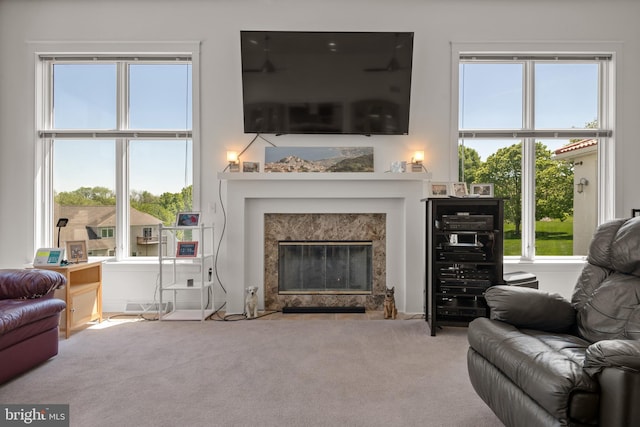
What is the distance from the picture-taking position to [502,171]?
426 cm

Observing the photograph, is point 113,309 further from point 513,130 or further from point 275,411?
point 513,130

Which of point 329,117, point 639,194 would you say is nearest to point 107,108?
point 329,117

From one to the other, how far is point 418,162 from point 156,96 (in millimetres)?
3100

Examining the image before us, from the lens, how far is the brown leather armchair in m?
2.31

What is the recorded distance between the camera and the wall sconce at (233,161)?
399 cm

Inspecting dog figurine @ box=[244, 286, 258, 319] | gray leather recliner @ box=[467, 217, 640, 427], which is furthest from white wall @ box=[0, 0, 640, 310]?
gray leather recliner @ box=[467, 217, 640, 427]

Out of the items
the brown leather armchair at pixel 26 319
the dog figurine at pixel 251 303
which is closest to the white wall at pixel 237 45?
the dog figurine at pixel 251 303

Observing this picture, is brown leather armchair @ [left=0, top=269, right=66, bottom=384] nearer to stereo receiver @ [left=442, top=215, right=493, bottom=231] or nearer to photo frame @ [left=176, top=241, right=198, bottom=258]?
photo frame @ [left=176, top=241, right=198, bottom=258]

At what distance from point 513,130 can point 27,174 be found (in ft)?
18.2

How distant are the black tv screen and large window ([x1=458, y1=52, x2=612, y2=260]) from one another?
2.69 ft

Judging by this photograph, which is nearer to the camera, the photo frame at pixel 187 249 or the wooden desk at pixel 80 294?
the wooden desk at pixel 80 294

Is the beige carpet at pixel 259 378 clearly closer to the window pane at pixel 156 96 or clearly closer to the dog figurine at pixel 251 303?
the dog figurine at pixel 251 303

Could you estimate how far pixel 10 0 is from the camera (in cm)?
412

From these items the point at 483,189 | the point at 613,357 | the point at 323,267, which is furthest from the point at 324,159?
the point at 613,357
